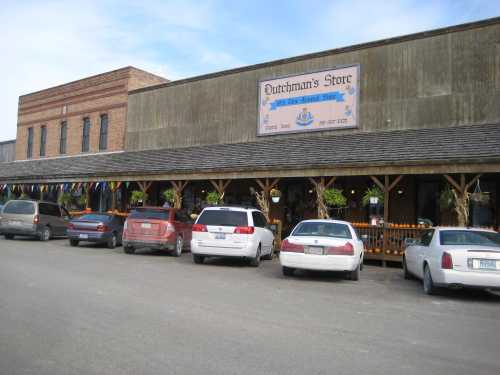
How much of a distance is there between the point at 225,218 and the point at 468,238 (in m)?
6.29

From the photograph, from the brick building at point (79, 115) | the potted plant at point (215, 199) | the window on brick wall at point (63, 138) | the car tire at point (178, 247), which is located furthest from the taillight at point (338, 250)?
the window on brick wall at point (63, 138)

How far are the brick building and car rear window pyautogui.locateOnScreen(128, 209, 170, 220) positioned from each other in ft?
41.9

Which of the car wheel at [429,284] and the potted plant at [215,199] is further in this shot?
the potted plant at [215,199]

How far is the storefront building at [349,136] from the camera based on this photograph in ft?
51.5

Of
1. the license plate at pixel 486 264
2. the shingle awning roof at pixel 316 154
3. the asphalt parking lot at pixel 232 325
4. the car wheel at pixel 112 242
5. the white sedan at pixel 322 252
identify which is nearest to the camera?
the asphalt parking lot at pixel 232 325

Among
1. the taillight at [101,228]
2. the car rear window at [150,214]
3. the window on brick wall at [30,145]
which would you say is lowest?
the taillight at [101,228]

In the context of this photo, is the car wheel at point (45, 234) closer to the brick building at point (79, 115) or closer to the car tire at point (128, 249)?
the car tire at point (128, 249)

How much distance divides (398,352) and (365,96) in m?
14.8

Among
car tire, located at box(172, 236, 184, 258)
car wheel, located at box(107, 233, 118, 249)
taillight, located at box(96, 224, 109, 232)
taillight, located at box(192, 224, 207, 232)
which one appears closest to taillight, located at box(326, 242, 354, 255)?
taillight, located at box(192, 224, 207, 232)

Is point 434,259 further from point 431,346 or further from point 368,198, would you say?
point 368,198

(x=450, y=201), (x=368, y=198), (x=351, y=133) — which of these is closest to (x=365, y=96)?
(x=351, y=133)

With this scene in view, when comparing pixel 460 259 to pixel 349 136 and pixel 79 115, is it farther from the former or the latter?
pixel 79 115

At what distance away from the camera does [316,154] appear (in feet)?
58.3

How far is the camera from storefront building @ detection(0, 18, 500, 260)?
15.7 m
